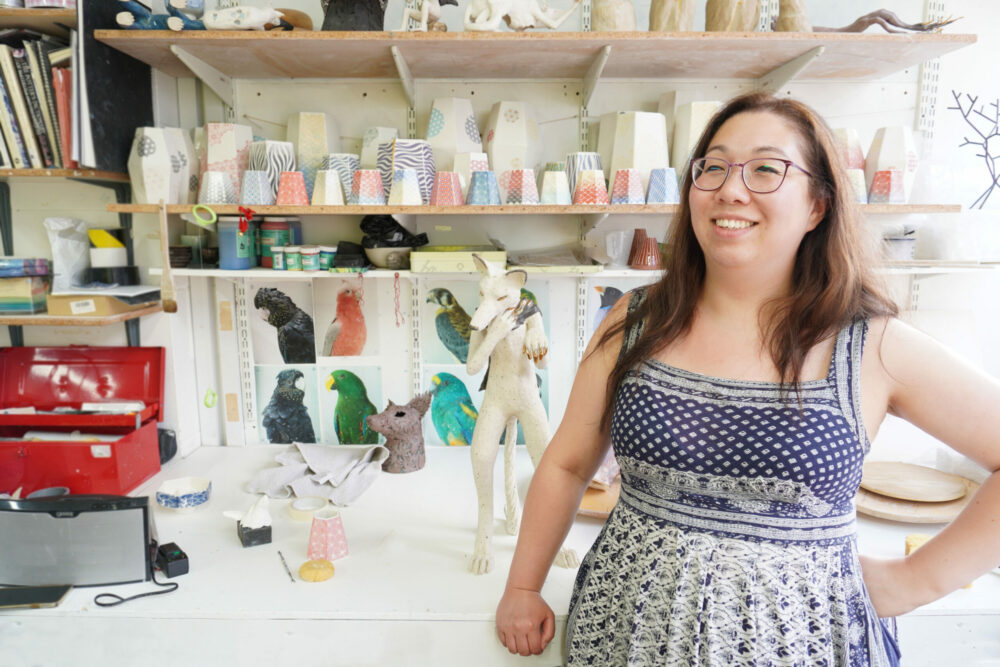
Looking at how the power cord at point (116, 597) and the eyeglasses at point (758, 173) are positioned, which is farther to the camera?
the power cord at point (116, 597)

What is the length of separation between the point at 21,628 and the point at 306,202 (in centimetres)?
110

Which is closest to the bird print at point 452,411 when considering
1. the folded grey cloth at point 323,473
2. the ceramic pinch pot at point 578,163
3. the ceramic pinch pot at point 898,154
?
the folded grey cloth at point 323,473

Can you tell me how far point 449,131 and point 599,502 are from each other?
1102mm

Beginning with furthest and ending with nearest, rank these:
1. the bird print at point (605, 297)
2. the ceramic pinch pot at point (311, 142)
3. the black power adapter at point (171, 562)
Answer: the bird print at point (605, 297) < the ceramic pinch pot at point (311, 142) < the black power adapter at point (171, 562)

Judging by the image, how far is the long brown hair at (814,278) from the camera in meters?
0.89

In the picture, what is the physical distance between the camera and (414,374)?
2.10 meters

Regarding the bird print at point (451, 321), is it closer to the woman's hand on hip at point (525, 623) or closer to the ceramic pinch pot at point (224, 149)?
the ceramic pinch pot at point (224, 149)

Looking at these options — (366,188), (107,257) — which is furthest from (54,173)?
(366,188)

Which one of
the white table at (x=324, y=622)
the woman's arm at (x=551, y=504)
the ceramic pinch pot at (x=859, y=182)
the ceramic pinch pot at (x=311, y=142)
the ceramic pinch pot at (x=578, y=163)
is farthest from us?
the ceramic pinch pot at (x=311, y=142)

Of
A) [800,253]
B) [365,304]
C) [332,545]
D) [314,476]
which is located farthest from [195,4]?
[800,253]

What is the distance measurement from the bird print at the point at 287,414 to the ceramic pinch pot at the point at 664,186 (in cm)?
124

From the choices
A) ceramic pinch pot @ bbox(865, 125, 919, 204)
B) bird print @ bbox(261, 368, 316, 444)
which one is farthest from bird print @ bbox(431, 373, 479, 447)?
ceramic pinch pot @ bbox(865, 125, 919, 204)

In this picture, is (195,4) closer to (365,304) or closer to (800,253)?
(365,304)

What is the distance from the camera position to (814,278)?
0.93 m
